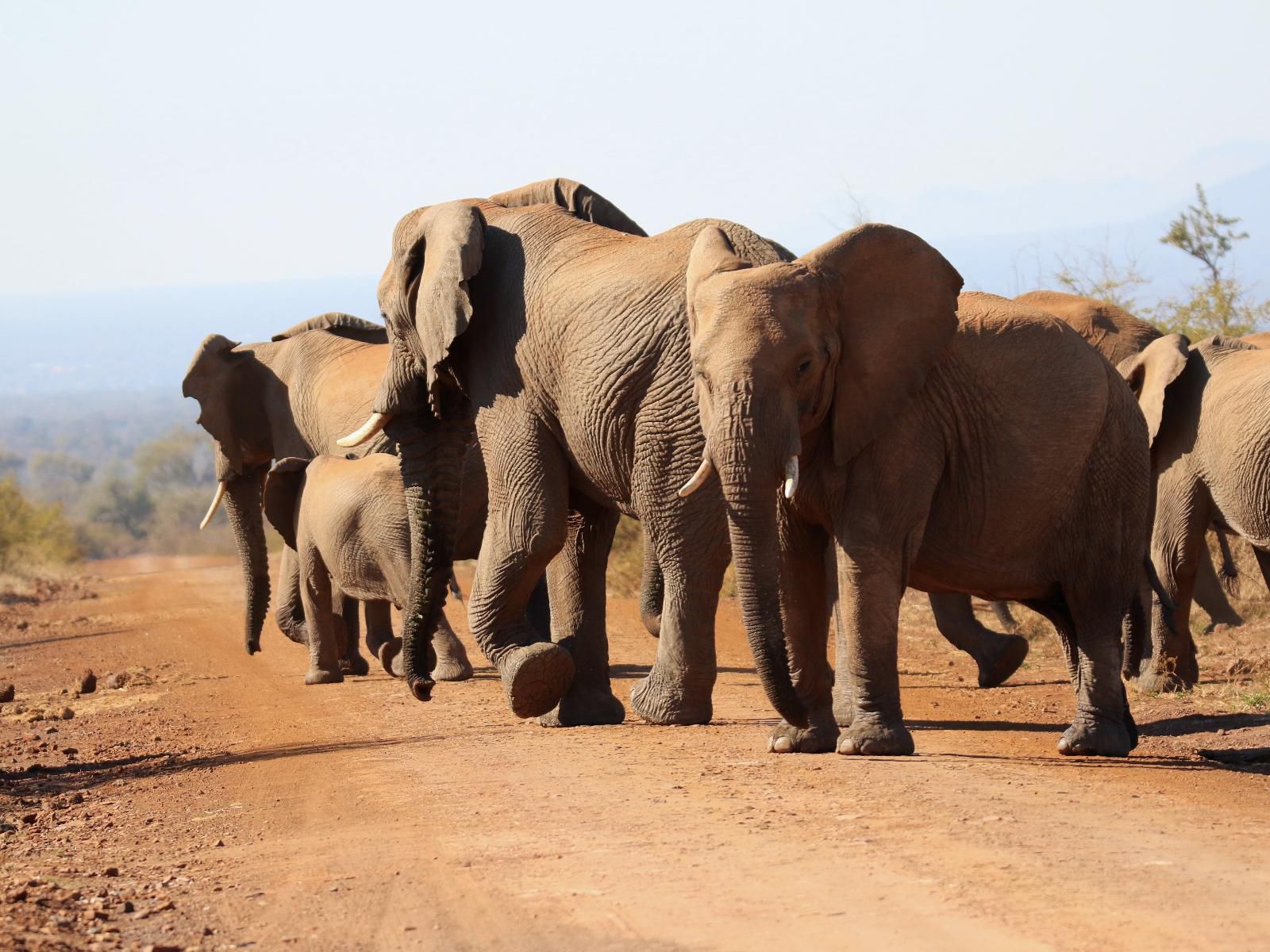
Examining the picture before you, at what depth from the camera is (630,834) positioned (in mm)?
5867

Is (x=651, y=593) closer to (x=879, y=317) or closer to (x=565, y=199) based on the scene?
(x=565, y=199)

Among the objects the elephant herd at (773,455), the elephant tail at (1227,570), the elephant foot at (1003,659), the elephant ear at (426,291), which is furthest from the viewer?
the elephant tail at (1227,570)

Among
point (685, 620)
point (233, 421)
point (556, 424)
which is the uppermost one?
point (556, 424)

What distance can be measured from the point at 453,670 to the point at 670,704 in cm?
391

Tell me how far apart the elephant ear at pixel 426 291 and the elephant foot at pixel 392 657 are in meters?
3.08

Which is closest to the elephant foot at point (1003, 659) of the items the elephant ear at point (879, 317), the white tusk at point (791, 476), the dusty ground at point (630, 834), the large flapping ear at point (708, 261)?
the dusty ground at point (630, 834)

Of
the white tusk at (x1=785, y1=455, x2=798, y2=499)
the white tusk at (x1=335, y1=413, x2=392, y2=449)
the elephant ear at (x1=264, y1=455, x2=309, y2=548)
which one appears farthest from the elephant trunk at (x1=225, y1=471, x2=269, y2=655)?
the white tusk at (x1=785, y1=455, x2=798, y2=499)

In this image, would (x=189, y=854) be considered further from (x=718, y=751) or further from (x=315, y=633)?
(x=315, y=633)

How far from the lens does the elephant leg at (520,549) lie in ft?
27.7

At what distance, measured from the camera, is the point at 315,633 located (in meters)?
12.5

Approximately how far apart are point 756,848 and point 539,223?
4.10 meters

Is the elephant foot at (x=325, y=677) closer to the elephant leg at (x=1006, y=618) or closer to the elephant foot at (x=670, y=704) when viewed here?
the elephant foot at (x=670, y=704)

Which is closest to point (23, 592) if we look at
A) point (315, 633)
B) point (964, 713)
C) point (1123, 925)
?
point (315, 633)

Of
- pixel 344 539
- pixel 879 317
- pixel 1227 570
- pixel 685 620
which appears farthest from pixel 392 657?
pixel 879 317
